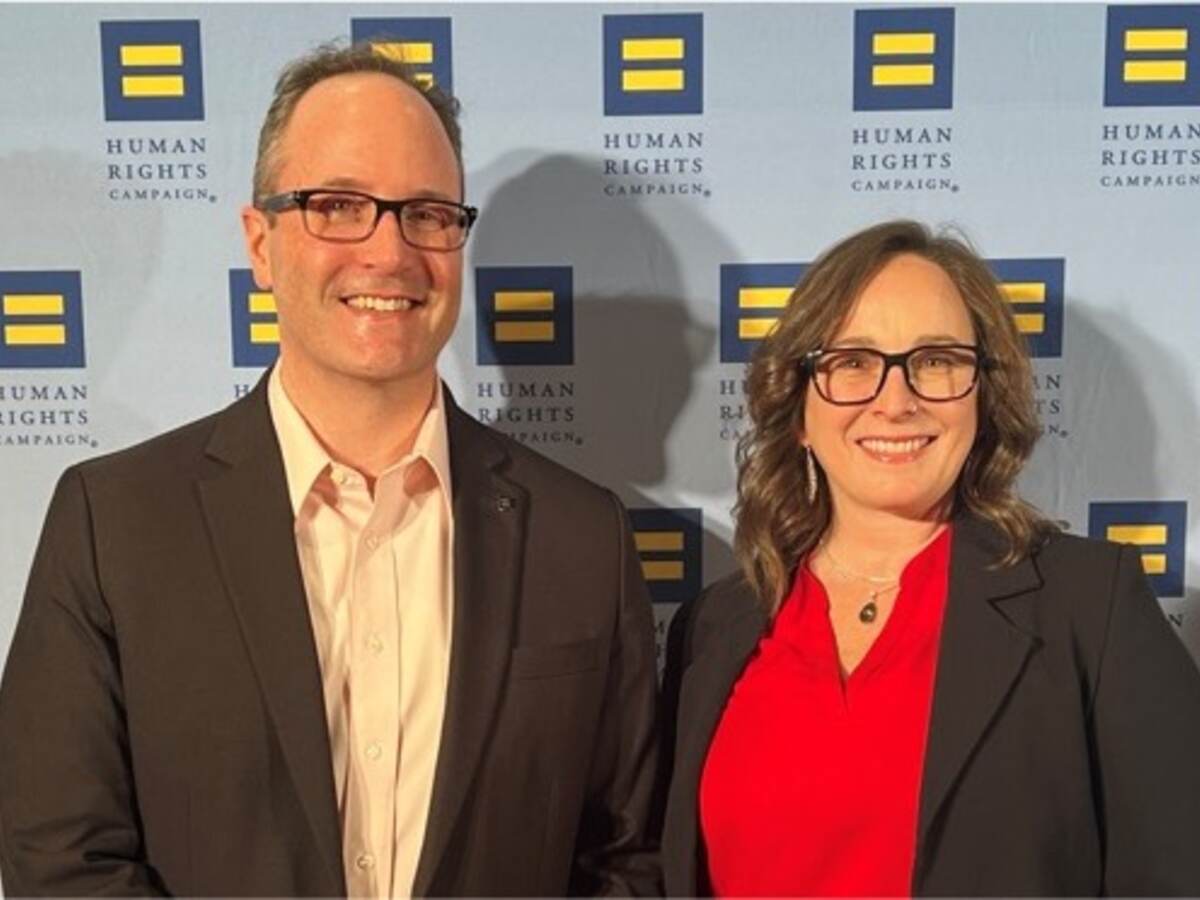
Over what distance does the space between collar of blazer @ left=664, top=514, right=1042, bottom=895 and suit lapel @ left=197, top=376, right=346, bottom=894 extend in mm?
452

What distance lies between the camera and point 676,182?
6.01 feet

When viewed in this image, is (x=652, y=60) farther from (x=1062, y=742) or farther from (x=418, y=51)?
(x=1062, y=742)

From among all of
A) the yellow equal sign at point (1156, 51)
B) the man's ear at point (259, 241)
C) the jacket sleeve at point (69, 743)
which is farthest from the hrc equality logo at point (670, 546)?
the yellow equal sign at point (1156, 51)

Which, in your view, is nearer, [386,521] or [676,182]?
[386,521]

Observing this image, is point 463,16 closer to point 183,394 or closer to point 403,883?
point 183,394

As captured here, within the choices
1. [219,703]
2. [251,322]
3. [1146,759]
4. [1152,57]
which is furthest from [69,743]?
[1152,57]

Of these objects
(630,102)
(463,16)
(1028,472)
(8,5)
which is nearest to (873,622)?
(1028,472)

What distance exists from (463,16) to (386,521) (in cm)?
83

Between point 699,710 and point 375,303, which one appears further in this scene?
point 699,710

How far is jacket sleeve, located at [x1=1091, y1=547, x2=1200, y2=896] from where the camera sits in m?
1.33

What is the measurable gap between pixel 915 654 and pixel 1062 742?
186 millimetres

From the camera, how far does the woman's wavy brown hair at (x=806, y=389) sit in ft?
4.86

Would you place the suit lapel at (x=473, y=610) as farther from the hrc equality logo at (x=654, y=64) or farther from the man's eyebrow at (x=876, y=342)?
the hrc equality logo at (x=654, y=64)

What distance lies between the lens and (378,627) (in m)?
1.38
